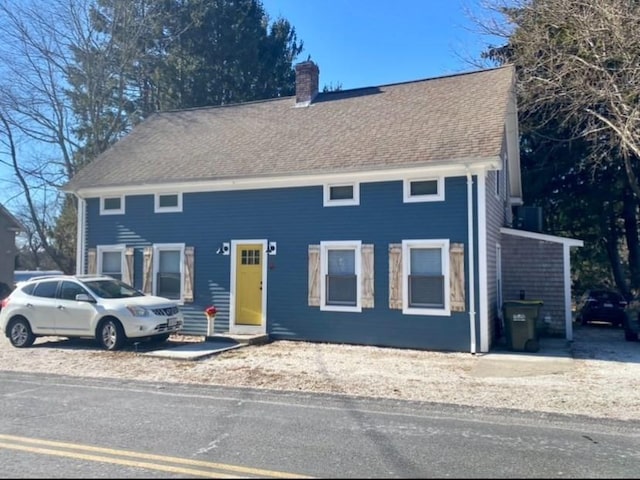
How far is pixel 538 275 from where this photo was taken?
1466cm

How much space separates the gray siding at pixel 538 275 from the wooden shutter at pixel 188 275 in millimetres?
8601

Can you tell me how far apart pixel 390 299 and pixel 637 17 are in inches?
426

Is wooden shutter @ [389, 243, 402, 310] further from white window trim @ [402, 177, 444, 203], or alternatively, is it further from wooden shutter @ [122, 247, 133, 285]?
wooden shutter @ [122, 247, 133, 285]

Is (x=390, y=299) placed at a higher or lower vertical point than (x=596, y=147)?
lower

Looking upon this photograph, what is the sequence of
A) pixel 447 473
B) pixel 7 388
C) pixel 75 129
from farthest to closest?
pixel 75 129 < pixel 7 388 < pixel 447 473

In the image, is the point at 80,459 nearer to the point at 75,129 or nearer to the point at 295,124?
the point at 295,124

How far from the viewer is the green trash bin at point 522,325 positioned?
11816 millimetres

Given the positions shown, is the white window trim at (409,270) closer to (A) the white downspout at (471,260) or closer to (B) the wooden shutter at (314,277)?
(A) the white downspout at (471,260)

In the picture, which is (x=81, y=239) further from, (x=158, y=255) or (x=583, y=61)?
(x=583, y=61)

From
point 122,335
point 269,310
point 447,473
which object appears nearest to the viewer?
point 447,473

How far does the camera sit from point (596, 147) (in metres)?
19.4

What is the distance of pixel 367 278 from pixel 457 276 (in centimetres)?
208

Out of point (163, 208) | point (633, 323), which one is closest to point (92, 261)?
point (163, 208)

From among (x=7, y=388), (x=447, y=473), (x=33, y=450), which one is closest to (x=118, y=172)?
(x=7, y=388)
